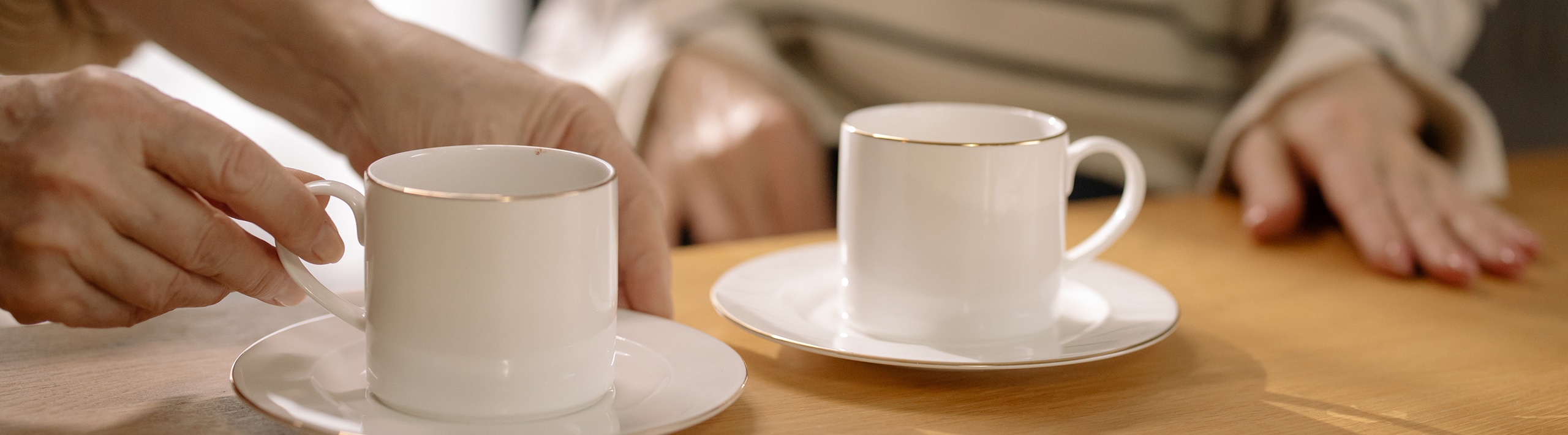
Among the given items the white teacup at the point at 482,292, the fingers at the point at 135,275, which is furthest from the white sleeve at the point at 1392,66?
the fingers at the point at 135,275

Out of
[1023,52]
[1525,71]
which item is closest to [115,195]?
[1023,52]

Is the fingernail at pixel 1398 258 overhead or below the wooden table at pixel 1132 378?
overhead

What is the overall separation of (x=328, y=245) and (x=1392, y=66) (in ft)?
3.53

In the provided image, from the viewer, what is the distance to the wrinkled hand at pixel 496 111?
61 cm

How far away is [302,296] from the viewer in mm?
522

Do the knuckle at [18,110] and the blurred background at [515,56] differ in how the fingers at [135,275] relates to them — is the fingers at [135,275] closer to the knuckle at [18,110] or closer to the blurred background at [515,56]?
the knuckle at [18,110]

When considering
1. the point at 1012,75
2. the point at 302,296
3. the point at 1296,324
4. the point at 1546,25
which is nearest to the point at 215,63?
the point at 302,296

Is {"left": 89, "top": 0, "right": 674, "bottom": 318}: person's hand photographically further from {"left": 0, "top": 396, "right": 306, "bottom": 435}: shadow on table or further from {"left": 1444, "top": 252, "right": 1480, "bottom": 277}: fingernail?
{"left": 1444, "top": 252, "right": 1480, "bottom": 277}: fingernail

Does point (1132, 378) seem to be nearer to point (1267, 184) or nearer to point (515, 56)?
point (1267, 184)

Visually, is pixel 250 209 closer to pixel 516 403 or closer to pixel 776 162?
pixel 516 403

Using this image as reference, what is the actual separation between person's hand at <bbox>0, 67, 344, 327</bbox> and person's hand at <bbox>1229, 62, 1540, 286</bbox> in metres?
0.78

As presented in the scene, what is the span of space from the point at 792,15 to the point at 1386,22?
0.68 metres

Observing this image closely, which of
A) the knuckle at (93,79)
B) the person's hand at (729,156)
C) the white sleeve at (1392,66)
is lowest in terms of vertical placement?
the person's hand at (729,156)

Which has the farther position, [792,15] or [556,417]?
[792,15]
